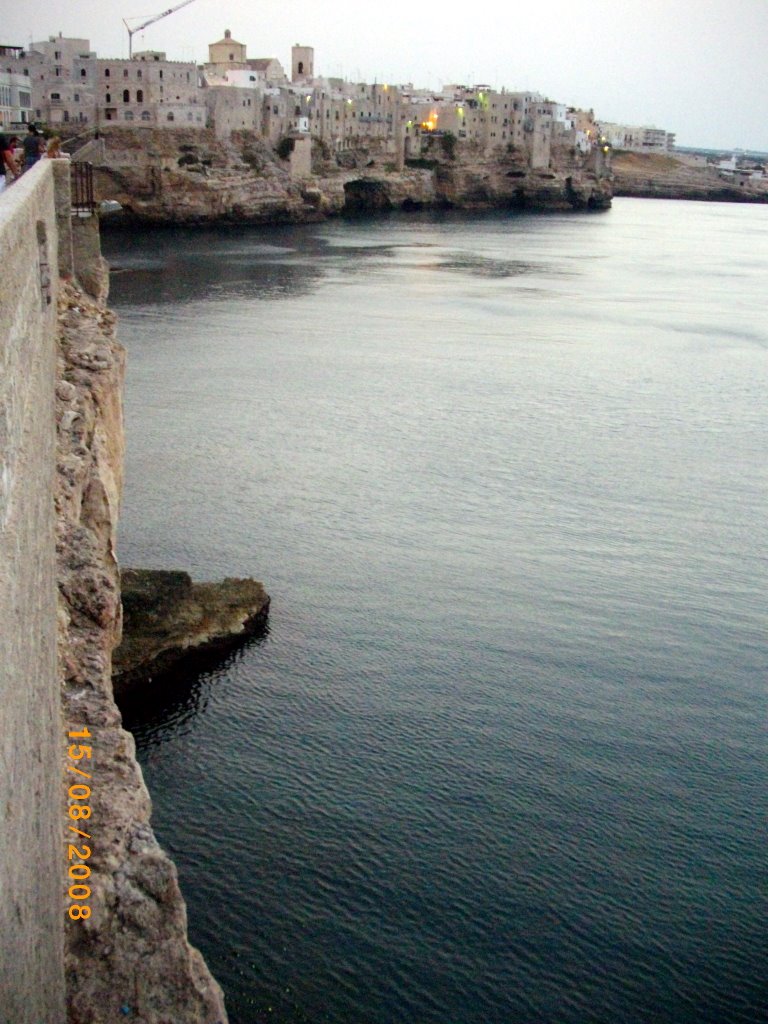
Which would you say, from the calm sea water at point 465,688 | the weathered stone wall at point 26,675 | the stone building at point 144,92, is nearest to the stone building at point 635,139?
the stone building at point 144,92

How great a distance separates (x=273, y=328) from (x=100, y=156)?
30.8 metres

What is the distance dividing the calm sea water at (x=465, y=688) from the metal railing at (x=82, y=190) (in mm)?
4948

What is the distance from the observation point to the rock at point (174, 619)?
44.7 feet

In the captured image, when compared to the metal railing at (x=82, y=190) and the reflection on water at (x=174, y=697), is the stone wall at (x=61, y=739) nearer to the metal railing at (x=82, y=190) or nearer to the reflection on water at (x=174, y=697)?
the reflection on water at (x=174, y=697)

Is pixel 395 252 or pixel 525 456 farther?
pixel 395 252

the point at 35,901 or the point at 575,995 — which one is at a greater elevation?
the point at 35,901

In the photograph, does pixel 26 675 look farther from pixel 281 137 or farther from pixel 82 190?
pixel 281 137

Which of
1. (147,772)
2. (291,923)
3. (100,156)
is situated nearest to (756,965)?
(291,923)

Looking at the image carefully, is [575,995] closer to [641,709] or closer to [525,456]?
[641,709]

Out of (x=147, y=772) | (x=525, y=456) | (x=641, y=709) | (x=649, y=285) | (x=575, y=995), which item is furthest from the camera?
(x=649, y=285)

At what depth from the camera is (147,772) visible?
12.2 meters
